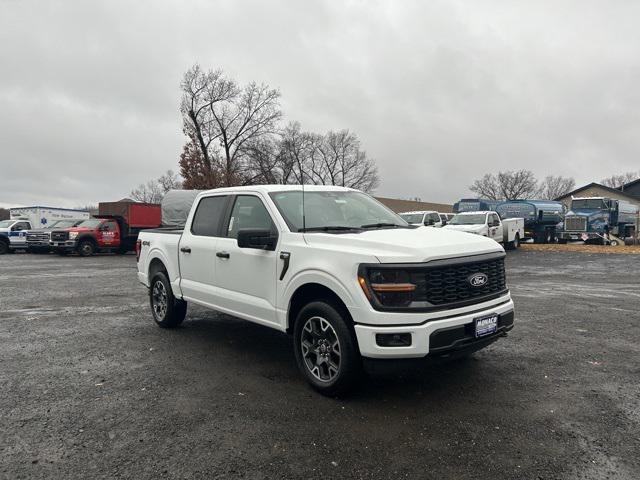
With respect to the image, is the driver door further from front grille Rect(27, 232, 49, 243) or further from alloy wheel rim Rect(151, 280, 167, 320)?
front grille Rect(27, 232, 49, 243)

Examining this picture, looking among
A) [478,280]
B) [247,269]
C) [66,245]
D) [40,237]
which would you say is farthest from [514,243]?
[40,237]

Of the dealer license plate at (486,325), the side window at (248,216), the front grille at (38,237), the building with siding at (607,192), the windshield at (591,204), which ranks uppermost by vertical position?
the building with siding at (607,192)

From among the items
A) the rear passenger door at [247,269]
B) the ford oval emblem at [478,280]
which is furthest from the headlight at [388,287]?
the rear passenger door at [247,269]

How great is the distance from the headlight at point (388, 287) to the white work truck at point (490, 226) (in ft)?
50.9

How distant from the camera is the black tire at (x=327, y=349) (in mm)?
3805

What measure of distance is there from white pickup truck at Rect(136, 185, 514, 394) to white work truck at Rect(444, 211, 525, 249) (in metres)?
14.5

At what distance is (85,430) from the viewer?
3.46 m

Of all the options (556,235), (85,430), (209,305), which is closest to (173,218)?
(209,305)

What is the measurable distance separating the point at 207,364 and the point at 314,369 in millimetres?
1450

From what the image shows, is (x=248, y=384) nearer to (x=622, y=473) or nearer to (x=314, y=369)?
(x=314, y=369)

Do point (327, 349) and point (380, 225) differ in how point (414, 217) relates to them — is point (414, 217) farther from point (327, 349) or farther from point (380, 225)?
point (327, 349)

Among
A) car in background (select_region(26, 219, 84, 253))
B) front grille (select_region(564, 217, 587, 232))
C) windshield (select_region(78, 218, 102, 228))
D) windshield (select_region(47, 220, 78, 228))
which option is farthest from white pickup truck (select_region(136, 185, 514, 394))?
front grille (select_region(564, 217, 587, 232))

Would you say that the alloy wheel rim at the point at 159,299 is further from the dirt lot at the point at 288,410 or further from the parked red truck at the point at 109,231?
the parked red truck at the point at 109,231

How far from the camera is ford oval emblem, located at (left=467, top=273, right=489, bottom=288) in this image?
3992 millimetres
